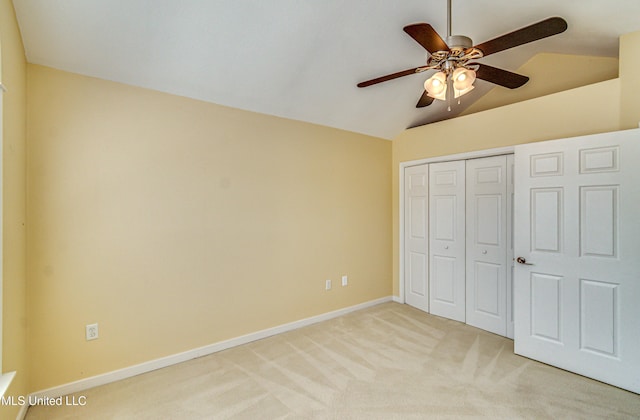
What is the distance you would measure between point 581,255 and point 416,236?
178cm

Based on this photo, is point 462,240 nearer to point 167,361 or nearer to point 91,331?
point 167,361

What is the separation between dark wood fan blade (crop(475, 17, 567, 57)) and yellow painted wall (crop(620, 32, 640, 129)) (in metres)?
1.41

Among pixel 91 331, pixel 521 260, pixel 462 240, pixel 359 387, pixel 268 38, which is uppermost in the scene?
pixel 268 38

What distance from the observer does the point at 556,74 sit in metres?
3.13

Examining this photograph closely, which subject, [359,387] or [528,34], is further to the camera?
[359,387]

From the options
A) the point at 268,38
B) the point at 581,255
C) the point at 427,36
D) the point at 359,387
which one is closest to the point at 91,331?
the point at 359,387

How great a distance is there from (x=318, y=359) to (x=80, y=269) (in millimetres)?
2026

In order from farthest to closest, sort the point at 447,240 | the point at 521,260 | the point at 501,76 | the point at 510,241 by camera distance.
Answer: the point at 447,240 → the point at 510,241 → the point at 521,260 → the point at 501,76

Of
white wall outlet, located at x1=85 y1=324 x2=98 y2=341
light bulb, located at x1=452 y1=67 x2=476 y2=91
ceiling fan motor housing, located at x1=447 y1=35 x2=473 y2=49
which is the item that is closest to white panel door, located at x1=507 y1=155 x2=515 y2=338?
light bulb, located at x1=452 y1=67 x2=476 y2=91

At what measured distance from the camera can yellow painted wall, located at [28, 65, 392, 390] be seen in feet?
6.89

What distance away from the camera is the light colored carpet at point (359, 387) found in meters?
1.95

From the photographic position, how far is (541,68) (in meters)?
3.23

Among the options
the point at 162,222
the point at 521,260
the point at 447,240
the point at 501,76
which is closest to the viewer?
the point at 501,76

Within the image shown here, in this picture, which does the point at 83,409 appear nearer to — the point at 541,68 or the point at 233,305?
the point at 233,305
